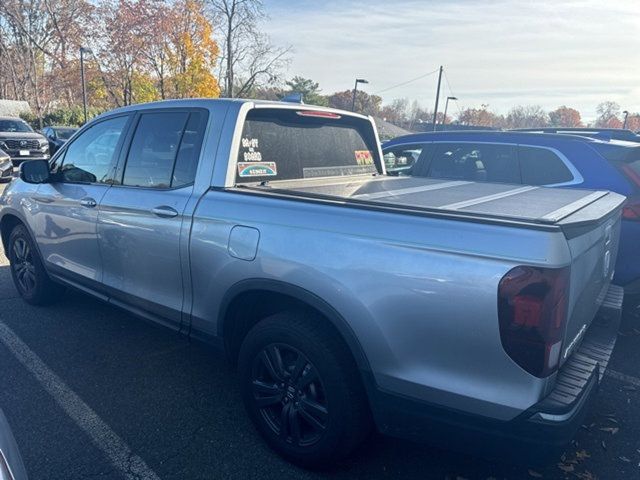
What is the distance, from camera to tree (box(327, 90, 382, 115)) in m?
70.1

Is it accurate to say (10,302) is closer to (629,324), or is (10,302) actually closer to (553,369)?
(553,369)

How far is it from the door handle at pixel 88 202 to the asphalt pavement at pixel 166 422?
1162 mm

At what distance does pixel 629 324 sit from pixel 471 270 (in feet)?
12.2

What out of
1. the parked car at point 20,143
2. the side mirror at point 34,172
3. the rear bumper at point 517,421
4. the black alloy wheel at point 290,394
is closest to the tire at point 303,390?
the black alloy wheel at point 290,394

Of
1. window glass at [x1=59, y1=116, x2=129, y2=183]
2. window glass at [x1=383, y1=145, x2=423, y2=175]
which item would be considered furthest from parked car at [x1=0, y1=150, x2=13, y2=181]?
window glass at [x1=383, y1=145, x2=423, y2=175]

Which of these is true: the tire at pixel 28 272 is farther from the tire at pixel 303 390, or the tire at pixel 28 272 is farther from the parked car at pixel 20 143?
the parked car at pixel 20 143

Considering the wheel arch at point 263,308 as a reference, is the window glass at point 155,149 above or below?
above

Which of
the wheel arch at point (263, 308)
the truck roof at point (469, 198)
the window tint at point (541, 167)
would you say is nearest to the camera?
the truck roof at point (469, 198)

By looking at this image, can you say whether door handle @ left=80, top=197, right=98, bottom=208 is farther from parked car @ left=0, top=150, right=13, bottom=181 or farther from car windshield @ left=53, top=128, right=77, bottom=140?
car windshield @ left=53, top=128, right=77, bottom=140

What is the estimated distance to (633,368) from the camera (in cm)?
379

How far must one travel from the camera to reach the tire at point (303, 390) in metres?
2.27

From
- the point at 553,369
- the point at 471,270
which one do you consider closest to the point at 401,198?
the point at 471,270

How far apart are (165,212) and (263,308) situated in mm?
884

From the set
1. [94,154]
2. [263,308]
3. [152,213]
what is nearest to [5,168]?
[94,154]
